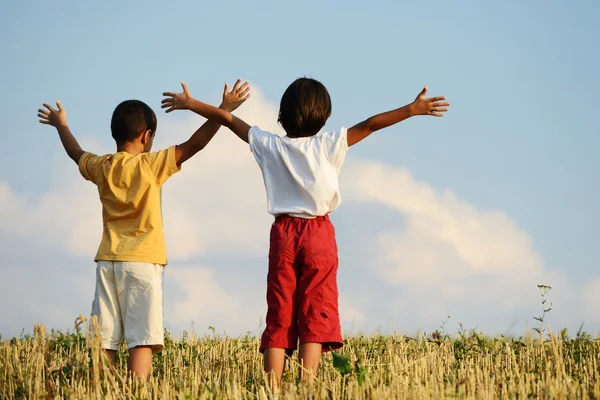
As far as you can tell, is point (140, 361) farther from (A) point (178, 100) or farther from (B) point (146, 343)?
(A) point (178, 100)

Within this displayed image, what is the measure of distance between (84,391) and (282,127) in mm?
2452

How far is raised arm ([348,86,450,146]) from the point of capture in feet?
20.7

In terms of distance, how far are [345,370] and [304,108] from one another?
6.50 feet

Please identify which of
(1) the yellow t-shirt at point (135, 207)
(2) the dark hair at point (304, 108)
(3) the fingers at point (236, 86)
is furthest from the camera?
(3) the fingers at point (236, 86)

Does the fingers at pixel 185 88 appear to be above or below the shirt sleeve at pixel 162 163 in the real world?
above

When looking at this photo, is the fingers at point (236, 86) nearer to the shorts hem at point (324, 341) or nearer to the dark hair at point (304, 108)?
the dark hair at point (304, 108)

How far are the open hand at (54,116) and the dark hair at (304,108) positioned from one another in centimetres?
244

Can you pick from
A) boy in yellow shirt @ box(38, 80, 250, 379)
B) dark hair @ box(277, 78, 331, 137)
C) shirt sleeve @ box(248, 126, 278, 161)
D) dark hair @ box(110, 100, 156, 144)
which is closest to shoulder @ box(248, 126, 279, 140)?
shirt sleeve @ box(248, 126, 278, 161)

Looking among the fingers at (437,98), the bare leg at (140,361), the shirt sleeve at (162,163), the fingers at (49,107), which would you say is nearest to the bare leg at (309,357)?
the bare leg at (140,361)

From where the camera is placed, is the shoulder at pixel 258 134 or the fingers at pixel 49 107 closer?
the shoulder at pixel 258 134

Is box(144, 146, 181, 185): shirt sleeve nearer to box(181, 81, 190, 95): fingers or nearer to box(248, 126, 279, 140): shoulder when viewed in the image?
box(181, 81, 190, 95): fingers

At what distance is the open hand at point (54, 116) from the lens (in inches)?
309

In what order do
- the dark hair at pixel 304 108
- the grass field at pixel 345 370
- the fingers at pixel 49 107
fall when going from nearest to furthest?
1. the grass field at pixel 345 370
2. the dark hair at pixel 304 108
3. the fingers at pixel 49 107

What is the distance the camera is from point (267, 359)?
243 inches
